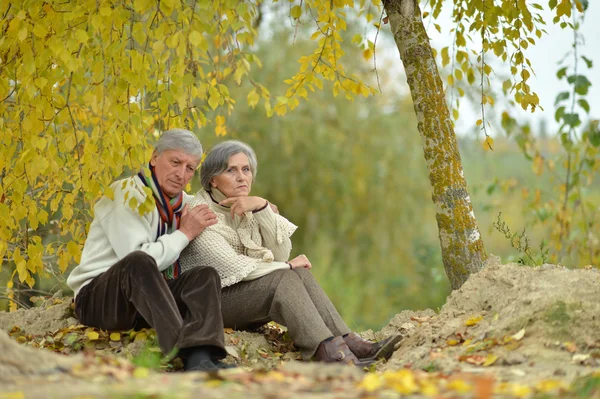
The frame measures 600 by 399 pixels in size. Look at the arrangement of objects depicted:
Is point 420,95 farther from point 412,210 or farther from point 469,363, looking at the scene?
point 412,210

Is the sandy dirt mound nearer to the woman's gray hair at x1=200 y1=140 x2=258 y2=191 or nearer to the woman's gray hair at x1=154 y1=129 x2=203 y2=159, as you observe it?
the woman's gray hair at x1=200 y1=140 x2=258 y2=191

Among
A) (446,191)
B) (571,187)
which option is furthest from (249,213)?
(571,187)

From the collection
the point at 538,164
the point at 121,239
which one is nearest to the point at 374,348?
the point at 121,239

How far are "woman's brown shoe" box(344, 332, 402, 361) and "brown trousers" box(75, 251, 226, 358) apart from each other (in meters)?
0.77

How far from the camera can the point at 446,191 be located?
4562 mm

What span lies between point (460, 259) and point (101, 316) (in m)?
2.15

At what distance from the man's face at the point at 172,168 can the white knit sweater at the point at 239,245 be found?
7.3 inches

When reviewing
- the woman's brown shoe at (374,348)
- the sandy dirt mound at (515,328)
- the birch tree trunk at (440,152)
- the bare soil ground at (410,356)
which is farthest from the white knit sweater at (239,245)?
the birch tree trunk at (440,152)

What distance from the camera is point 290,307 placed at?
3.90 meters

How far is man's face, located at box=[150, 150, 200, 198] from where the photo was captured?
3.98 meters

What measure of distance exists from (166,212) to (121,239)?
31cm

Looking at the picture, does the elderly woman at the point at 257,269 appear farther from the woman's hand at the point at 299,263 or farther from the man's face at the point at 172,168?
the man's face at the point at 172,168

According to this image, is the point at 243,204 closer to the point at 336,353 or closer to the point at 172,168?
the point at 172,168

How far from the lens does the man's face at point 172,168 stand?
3.98 m
